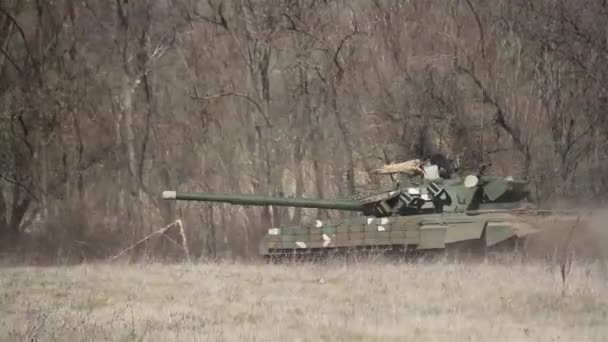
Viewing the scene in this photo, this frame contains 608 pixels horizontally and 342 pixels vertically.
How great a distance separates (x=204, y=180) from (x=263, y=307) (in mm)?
15855

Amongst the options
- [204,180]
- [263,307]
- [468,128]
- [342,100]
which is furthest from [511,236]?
[204,180]

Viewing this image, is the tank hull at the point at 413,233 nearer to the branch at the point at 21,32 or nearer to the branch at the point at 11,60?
the branch at the point at 11,60

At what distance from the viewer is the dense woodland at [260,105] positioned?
20141 millimetres

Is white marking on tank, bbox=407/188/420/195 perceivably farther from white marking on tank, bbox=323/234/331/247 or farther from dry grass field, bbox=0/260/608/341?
white marking on tank, bbox=323/234/331/247

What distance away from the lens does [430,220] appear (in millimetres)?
13836

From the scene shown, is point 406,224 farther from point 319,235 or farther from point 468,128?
point 468,128

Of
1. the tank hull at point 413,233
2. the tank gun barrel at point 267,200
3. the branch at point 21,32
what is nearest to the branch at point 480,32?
the tank gun barrel at point 267,200

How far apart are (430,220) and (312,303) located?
4.72m

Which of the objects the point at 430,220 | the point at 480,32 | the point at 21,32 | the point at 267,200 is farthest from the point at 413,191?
the point at 21,32

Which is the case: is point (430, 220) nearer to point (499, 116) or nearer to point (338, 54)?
point (499, 116)

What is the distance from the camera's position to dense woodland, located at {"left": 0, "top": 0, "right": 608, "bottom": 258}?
20.1 meters

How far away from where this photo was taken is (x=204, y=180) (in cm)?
2488

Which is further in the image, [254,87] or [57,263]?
[254,87]

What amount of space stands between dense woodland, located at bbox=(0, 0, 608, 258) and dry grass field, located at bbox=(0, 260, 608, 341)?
6285 millimetres
